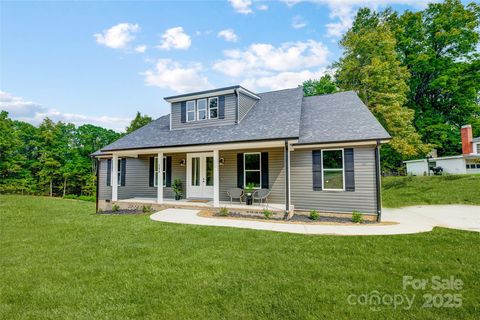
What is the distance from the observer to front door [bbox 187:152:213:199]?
1266 cm

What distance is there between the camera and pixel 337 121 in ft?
35.6

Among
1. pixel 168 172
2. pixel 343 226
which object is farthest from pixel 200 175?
pixel 343 226

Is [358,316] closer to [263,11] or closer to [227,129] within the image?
[227,129]

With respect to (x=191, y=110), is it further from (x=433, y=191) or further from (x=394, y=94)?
(x=433, y=191)

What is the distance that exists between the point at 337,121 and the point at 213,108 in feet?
20.7

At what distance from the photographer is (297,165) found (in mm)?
10312

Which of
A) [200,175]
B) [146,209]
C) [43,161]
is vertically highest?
[43,161]

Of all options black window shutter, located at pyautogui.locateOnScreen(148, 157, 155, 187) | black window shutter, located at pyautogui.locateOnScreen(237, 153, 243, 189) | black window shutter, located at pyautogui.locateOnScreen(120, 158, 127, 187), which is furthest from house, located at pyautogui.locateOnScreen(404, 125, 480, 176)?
black window shutter, located at pyautogui.locateOnScreen(120, 158, 127, 187)

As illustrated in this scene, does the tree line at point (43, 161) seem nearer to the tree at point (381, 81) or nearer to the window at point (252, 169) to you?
the window at point (252, 169)

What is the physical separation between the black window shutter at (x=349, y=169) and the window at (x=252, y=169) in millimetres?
3665

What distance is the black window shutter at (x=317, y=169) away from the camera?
9.89 meters

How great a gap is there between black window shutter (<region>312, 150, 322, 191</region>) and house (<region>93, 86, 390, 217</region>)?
0.13ft

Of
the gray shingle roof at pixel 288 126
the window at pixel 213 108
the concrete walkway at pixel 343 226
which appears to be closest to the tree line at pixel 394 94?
the gray shingle roof at pixel 288 126

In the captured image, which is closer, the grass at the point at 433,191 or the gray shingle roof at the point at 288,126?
the gray shingle roof at the point at 288,126
